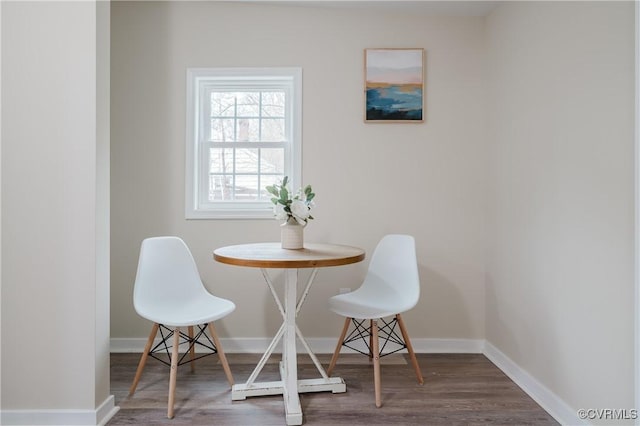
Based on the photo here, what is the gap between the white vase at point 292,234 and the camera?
2.32 metres

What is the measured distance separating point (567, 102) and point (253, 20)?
220 cm

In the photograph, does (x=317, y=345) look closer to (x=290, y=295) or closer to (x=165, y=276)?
(x=290, y=295)

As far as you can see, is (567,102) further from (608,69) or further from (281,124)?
(281,124)

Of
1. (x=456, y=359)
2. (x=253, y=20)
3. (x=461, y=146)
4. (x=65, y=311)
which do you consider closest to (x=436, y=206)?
(x=461, y=146)

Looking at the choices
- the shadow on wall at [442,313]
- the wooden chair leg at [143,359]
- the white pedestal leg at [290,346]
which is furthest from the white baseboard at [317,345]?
the white pedestal leg at [290,346]

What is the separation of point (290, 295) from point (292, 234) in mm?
359

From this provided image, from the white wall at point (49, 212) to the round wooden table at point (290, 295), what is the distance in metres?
0.71

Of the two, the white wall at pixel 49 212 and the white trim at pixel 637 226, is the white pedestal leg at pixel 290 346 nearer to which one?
the white wall at pixel 49 212

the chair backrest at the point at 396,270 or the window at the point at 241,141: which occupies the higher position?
the window at the point at 241,141

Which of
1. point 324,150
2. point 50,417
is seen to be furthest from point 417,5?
point 50,417

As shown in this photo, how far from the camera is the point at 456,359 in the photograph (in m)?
2.88

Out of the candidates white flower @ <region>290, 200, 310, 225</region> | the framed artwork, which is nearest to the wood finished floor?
white flower @ <region>290, 200, 310, 225</region>

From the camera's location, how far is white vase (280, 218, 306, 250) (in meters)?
2.32

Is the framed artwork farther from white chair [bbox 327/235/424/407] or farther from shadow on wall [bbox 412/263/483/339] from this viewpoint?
shadow on wall [bbox 412/263/483/339]
